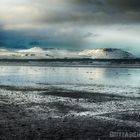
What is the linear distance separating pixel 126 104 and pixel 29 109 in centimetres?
822

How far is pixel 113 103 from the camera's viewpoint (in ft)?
99.8

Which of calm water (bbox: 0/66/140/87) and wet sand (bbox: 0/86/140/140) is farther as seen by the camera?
calm water (bbox: 0/66/140/87)

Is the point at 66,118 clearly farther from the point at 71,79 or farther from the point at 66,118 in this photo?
the point at 71,79

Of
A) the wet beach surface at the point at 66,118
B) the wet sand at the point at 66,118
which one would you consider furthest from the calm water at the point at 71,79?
the wet sand at the point at 66,118

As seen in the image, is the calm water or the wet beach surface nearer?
the wet beach surface

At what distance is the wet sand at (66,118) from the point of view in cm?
1785

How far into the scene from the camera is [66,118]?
74.1ft

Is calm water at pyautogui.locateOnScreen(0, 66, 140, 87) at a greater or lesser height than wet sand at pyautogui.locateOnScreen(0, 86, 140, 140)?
greater

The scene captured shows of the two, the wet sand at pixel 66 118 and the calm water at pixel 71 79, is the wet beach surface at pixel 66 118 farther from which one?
the calm water at pixel 71 79

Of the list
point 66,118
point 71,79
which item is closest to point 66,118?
point 66,118

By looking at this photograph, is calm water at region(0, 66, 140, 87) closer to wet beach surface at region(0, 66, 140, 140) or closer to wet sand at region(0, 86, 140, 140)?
wet beach surface at region(0, 66, 140, 140)

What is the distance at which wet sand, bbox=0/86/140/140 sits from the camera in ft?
58.6

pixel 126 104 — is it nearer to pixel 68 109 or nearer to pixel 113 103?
pixel 113 103

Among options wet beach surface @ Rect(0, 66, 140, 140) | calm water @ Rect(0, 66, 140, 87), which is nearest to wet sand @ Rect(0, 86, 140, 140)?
wet beach surface @ Rect(0, 66, 140, 140)
